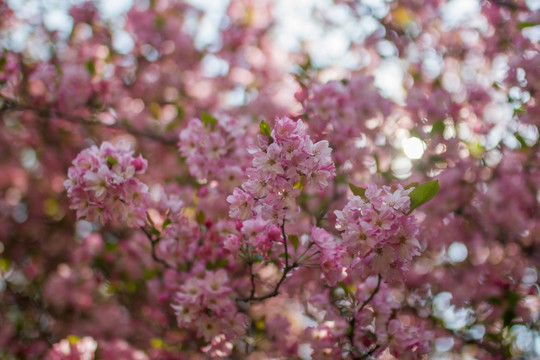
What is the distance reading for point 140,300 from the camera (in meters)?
4.04

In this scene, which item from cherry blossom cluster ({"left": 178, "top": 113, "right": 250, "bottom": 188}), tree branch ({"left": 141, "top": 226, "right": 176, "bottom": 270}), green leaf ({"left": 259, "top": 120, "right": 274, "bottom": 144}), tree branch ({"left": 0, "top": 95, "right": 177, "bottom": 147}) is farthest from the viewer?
tree branch ({"left": 0, "top": 95, "right": 177, "bottom": 147})

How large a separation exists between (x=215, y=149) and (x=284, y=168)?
3.38 feet

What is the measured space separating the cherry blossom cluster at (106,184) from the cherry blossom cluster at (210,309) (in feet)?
1.49

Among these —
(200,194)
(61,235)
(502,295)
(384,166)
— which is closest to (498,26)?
(384,166)

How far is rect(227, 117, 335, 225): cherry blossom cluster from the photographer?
159 centimetres

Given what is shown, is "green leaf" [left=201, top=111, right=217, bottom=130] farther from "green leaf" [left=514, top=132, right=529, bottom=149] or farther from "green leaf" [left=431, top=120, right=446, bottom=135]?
"green leaf" [left=514, top=132, right=529, bottom=149]

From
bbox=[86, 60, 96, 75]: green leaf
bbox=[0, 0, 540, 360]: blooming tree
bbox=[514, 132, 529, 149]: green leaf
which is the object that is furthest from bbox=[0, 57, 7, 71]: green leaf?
bbox=[514, 132, 529, 149]: green leaf

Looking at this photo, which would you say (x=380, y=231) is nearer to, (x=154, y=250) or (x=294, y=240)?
(x=294, y=240)

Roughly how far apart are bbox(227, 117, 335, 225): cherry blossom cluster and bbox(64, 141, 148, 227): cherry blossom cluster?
578mm

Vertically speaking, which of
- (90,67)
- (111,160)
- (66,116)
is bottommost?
(66,116)

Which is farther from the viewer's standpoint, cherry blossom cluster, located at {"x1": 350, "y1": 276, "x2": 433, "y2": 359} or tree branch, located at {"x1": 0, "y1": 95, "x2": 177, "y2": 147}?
tree branch, located at {"x1": 0, "y1": 95, "x2": 177, "y2": 147}

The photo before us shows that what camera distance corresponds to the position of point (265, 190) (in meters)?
1.68

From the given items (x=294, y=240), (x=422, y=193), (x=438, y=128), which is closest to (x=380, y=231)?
(x=422, y=193)

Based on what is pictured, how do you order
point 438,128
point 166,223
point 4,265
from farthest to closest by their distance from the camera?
point 4,265
point 438,128
point 166,223
